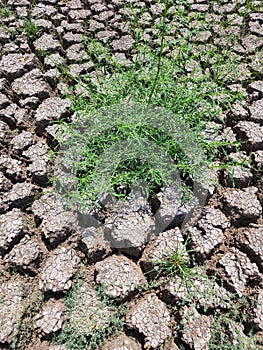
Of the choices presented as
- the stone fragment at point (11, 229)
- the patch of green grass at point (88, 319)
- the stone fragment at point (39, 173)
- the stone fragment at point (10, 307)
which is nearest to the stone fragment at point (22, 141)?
the stone fragment at point (39, 173)

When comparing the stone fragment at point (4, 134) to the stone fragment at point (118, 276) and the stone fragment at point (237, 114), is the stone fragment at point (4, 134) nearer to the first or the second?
the stone fragment at point (118, 276)

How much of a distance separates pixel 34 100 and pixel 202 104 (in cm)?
114

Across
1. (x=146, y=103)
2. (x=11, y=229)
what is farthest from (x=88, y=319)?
(x=146, y=103)

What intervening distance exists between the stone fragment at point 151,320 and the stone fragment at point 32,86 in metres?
1.55

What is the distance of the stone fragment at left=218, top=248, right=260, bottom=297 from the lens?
1693 mm

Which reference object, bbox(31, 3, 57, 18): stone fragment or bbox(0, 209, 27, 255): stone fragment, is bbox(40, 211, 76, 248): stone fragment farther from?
bbox(31, 3, 57, 18): stone fragment

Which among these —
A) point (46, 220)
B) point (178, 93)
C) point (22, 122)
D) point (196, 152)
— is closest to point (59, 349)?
point (46, 220)

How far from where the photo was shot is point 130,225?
1843 mm

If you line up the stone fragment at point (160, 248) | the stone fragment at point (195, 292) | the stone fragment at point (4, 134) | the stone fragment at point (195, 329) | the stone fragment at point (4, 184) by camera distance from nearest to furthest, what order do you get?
the stone fragment at point (195, 329) → the stone fragment at point (195, 292) → the stone fragment at point (160, 248) → the stone fragment at point (4, 184) → the stone fragment at point (4, 134)

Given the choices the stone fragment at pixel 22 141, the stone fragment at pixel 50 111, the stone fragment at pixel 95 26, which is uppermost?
the stone fragment at pixel 95 26

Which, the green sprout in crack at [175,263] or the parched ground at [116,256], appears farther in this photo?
the green sprout in crack at [175,263]

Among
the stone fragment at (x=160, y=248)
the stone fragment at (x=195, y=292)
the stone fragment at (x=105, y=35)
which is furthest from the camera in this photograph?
the stone fragment at (x=105, y=35)

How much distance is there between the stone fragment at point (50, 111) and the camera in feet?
7.43

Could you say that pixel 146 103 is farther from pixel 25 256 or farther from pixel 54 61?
pixel 25 256
